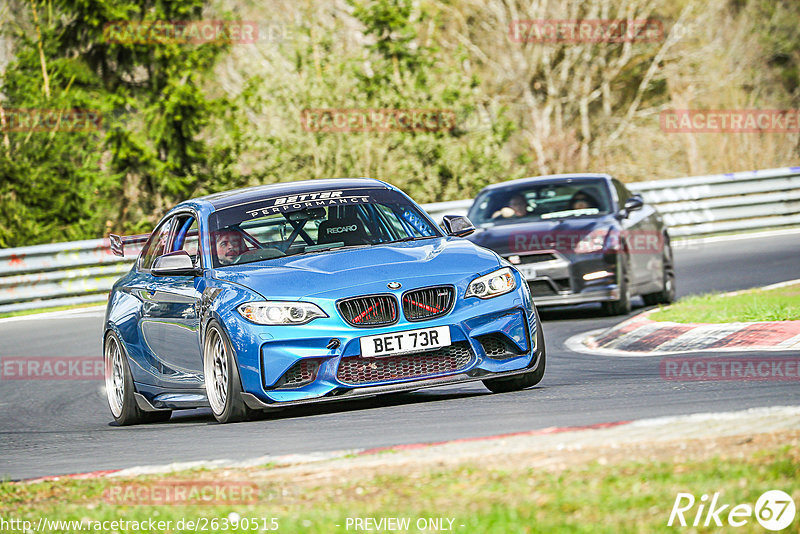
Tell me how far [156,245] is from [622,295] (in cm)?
568

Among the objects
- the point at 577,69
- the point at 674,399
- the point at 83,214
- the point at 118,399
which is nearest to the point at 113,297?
the point at 118,399

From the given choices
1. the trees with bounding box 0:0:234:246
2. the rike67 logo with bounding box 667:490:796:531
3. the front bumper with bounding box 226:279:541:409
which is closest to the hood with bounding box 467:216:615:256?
the front bumper with bounding box 226:279:541:409

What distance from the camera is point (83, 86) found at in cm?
2714

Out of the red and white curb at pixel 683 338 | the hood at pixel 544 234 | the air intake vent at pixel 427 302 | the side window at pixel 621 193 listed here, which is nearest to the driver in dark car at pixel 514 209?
the hood at pixel 544 234

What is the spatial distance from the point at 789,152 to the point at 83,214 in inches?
709

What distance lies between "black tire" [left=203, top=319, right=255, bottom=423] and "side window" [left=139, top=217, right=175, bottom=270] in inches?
76.2

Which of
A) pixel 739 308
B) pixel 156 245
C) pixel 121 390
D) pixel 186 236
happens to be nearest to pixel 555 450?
pixel 186 236

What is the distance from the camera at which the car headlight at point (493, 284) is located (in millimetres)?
8055

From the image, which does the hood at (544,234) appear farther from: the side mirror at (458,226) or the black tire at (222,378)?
the black tire at (222,378)

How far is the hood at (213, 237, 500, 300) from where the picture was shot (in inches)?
309

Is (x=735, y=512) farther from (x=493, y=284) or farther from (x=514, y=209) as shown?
(x=514, y=209)

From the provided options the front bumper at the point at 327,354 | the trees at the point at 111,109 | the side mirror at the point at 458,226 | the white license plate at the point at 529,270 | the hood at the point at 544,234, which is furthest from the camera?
the trees at the point at 111,109

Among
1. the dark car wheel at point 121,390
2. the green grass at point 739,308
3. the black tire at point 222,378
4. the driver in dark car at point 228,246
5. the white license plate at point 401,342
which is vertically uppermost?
the driver in dark car at point 228,246

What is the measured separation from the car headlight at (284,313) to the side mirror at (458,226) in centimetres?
190
